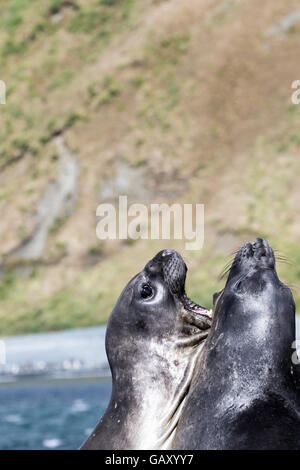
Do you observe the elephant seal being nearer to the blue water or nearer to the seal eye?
the seal eye

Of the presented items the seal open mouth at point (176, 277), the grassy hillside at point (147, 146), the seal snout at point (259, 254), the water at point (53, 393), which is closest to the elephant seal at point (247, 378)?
the seal snout at point (259, 254)

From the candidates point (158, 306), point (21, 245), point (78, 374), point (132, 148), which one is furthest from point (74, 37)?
point (158, 306)

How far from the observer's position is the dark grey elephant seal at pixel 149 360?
3.80m

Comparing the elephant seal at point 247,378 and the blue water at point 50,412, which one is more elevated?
the elephant seal at point 247,378

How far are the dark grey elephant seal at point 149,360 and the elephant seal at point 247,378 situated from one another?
5.1 inches

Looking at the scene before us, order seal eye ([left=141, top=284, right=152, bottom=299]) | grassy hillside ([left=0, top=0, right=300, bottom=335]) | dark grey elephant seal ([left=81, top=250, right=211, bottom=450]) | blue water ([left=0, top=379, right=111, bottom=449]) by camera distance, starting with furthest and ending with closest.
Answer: grassy hillside ([left=0, top=0, right=300, bottom=335]), blue water ([left=0, top=379, right=111, bottom=449]), seal eye ([left=141, top=284, right=152, bottom=299]), dark grey elephant seal ([left=81, top=250, right=211, bottom=450])

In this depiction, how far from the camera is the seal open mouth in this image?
418 centimetres

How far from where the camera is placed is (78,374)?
1584 cm

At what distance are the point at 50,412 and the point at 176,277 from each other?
8.66m

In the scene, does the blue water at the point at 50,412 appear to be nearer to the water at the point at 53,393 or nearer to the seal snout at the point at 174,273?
the water at the point at 53,393

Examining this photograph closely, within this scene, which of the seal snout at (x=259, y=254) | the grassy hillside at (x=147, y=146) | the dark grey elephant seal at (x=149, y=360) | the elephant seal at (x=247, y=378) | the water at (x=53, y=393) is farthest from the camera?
the grassy hillside at (x=147, y=146)

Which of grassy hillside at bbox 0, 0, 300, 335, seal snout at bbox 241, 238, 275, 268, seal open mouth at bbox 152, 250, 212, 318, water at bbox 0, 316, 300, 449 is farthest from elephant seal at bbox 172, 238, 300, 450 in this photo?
grassy hillside at bbox 0, 0, 300, 335

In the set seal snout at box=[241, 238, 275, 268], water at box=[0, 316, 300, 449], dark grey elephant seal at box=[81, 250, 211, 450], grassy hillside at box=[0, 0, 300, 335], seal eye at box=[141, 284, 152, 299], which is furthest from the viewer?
grassy hillside at box=[0, 0, 300, 335]

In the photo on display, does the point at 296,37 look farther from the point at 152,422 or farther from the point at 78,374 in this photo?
the point at 152,422
